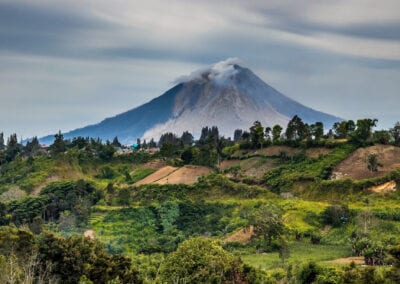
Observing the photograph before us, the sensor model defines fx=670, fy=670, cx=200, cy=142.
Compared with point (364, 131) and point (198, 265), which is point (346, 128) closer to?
point (364, 131)

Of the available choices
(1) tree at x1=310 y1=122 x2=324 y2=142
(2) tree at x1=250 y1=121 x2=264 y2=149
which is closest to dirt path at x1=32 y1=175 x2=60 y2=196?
(2) tree at x1=250 y1=121 x2=264 y2=149

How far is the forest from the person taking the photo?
3491 centimetres

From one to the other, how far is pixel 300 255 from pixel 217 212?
17.6m

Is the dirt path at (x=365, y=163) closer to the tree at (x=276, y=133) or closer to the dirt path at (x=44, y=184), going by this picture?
the tree at (x=276, y=133)

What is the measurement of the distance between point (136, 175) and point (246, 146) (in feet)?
49.0

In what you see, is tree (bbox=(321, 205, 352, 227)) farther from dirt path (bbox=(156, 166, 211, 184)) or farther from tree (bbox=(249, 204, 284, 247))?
dirt path (bbox=(156, 166, 211, 184))

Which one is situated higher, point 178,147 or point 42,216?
point 178,147

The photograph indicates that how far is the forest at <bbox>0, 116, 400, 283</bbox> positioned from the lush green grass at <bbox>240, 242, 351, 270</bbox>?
0.14 meters

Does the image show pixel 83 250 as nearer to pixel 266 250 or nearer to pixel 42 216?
pixel 266 250

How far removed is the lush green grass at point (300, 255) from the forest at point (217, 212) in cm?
14

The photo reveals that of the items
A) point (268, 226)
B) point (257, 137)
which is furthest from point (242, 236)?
point (257, 137)

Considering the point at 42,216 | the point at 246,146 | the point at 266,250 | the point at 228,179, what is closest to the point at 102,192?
the point at 42,216

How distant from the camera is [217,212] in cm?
6359

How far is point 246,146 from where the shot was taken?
286ft
